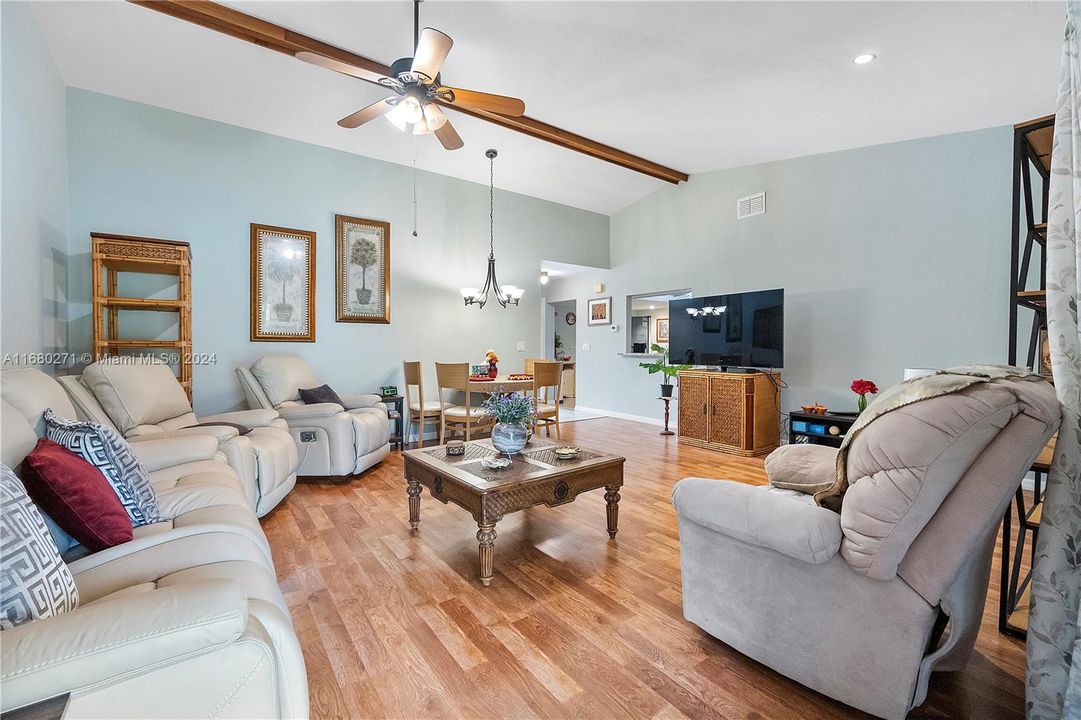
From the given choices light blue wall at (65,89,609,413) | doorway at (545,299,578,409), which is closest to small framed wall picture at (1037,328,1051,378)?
light blue wall at (65,89,609,413)

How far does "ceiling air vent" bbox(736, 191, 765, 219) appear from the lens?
5212mm

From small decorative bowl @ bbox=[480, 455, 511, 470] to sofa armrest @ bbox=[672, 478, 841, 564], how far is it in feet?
3.27

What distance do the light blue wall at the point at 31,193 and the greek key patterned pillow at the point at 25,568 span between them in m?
2.19

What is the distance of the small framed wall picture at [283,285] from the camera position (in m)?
4.51

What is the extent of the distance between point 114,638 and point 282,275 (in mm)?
4410

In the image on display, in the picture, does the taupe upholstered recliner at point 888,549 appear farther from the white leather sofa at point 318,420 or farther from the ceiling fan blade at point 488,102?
the white leather sofa at point 318,420

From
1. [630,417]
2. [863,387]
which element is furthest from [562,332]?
[863,387]

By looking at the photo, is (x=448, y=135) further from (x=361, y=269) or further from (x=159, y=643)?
(x=159, y=643)

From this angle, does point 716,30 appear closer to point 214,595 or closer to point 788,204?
point 788,204

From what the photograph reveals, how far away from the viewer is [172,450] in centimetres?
239

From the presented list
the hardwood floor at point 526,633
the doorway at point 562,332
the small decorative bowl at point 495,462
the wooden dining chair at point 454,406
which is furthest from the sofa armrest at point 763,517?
the doorway at point 562,332

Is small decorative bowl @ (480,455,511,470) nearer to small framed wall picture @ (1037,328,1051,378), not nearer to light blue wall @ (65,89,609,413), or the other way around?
small framed wall picture @ (1037,328,1051,378)

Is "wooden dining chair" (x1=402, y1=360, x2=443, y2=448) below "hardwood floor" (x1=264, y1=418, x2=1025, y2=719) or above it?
above

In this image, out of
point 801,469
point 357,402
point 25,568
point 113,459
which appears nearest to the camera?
point 25,568
